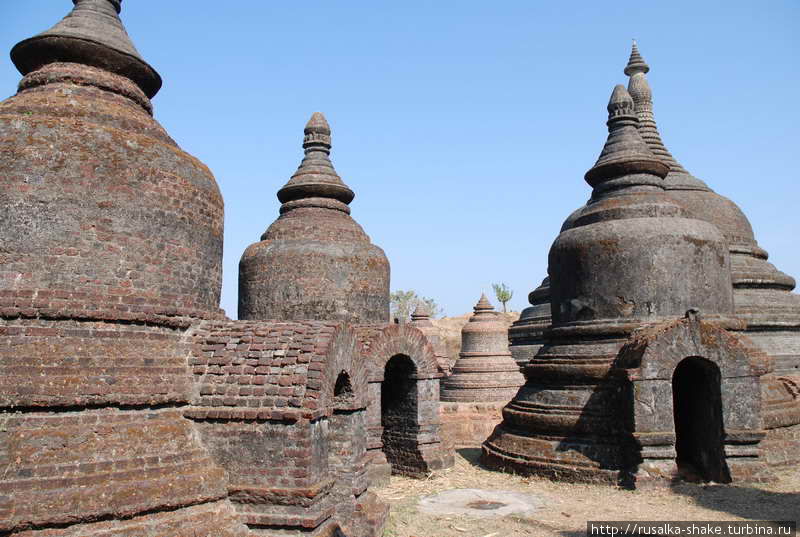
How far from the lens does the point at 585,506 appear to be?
8.74 m

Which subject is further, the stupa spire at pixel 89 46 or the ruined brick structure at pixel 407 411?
the ruined brick structure at pixel 407 411

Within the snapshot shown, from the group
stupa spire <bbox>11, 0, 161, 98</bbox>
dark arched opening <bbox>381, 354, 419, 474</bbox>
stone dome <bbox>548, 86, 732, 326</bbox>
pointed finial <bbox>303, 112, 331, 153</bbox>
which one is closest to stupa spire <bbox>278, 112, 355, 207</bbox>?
pointed finial <bbox>303, 112, 331, 153</bbox>

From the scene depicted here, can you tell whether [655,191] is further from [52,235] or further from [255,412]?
[52,235]

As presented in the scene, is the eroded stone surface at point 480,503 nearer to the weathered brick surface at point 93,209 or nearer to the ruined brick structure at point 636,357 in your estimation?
the ruined brick structure at point 636,357

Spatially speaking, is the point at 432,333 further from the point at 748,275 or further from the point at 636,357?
the point at 636,357

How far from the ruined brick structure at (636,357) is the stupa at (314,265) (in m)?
3.46

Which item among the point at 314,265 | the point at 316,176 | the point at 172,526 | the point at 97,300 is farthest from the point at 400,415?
the point at 97,300

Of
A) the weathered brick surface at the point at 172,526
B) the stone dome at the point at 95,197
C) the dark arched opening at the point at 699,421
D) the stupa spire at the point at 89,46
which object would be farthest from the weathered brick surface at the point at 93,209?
the dark arched opening at the point at 699,421

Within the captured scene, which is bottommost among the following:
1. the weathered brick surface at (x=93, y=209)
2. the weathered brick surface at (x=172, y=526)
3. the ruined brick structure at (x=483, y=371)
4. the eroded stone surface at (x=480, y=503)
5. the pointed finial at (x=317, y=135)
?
the eroded stone surface at (x=480, y=503)

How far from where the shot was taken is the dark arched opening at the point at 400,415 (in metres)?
11.4

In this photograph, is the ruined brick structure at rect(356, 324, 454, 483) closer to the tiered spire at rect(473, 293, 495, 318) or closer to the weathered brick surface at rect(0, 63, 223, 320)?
the weathered brick surface at rect(0, 63, 223, 320)

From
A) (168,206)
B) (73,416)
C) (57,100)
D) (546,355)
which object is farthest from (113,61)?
(546,355)

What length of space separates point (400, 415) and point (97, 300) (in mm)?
6803

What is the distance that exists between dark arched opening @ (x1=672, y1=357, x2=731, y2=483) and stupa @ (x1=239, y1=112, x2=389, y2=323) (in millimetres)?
5538
